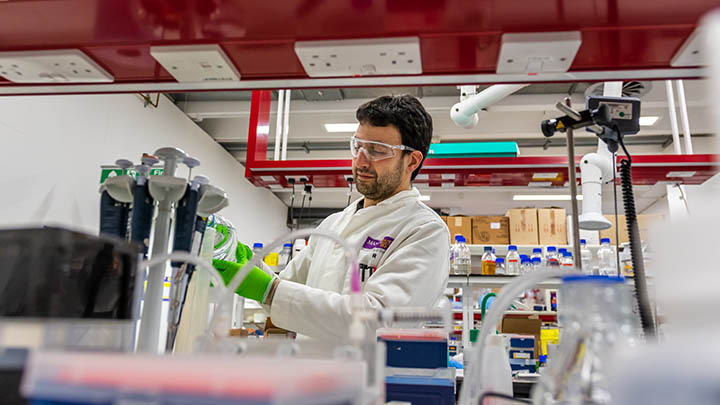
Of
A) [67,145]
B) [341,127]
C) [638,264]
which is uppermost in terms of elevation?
[341,127]

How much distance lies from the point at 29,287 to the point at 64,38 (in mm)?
643

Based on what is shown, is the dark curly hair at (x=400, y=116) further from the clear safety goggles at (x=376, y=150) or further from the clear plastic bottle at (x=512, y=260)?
the clear plastic bottle at (x=512, y=260)

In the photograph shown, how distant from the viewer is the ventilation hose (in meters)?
0.87

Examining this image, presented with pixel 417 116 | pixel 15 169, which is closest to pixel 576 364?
pixel 417 116

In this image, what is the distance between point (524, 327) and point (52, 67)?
10.4 feet

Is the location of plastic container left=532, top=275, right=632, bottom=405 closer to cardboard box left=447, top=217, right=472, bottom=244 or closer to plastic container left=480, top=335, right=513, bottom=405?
plastic container left=480, top=335, right=513, bottom=405

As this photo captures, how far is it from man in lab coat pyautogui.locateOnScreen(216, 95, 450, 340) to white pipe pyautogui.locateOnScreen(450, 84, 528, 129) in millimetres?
559

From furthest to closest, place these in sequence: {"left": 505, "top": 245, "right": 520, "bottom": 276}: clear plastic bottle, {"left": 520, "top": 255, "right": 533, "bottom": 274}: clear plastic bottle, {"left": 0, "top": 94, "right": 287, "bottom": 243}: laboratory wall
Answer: {"left": 505, "top": 245, "right": 520, "bottom": 276}: clear plastic bottle
{"left": 520, "top": 255, "right": 533, "bottom": 274}: clear plastic bottle
{"left": 0, "top": 94, "right": 287, "bottom": 243}: laboratory wall

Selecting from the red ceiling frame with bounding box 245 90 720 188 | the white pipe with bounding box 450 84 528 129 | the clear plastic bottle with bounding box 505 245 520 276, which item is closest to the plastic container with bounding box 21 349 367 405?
the white pipe with bounding box 450 84 528 129

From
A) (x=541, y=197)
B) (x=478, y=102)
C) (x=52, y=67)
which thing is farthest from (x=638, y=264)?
(x=541, y=197)

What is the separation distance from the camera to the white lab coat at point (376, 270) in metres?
1.30

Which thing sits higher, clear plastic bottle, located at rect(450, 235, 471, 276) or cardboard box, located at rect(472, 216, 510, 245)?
cardboard box, located at rect(472, 216, 510, 245)

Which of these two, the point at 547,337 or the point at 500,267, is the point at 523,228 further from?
the point at 547,337

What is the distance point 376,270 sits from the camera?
1.48 metres
